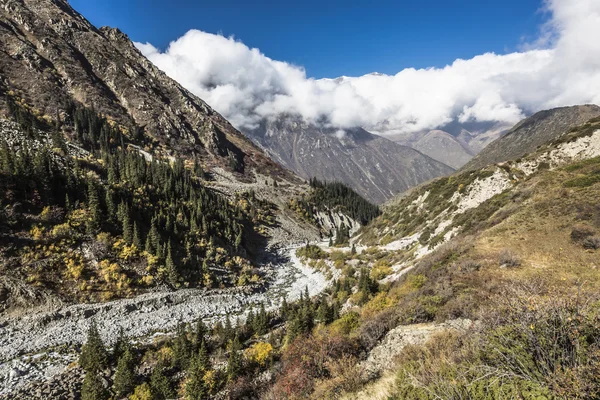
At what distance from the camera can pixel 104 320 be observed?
34.8 m

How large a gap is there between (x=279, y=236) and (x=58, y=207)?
213 ft

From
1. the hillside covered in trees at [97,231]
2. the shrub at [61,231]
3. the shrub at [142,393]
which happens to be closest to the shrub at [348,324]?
the shrub at [142,393]

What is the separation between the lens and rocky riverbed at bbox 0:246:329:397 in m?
25.9

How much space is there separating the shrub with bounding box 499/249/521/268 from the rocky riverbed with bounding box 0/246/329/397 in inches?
1319

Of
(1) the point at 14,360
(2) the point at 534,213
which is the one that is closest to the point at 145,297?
(1) the point at 14,360

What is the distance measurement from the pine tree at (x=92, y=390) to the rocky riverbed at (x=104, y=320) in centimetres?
619

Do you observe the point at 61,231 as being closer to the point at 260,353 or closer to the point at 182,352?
the point at 182,352

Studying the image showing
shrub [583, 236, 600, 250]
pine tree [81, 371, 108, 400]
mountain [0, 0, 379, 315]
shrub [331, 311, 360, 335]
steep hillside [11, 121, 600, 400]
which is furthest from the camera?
mountain [0, 0, 379, 315]

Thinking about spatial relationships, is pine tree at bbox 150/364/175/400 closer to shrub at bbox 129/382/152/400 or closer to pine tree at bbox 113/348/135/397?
shrub at bbox 129/382/152/400

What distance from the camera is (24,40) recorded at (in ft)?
436

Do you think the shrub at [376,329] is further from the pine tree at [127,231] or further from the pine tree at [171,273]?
the pine tree at [127,231]

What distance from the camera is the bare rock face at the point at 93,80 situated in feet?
386

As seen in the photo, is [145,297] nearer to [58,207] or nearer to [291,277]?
[58,207]

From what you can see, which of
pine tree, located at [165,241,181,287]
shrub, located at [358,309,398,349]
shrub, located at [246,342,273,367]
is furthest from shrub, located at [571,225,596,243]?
pine tree, located at [165,241,181,287]
